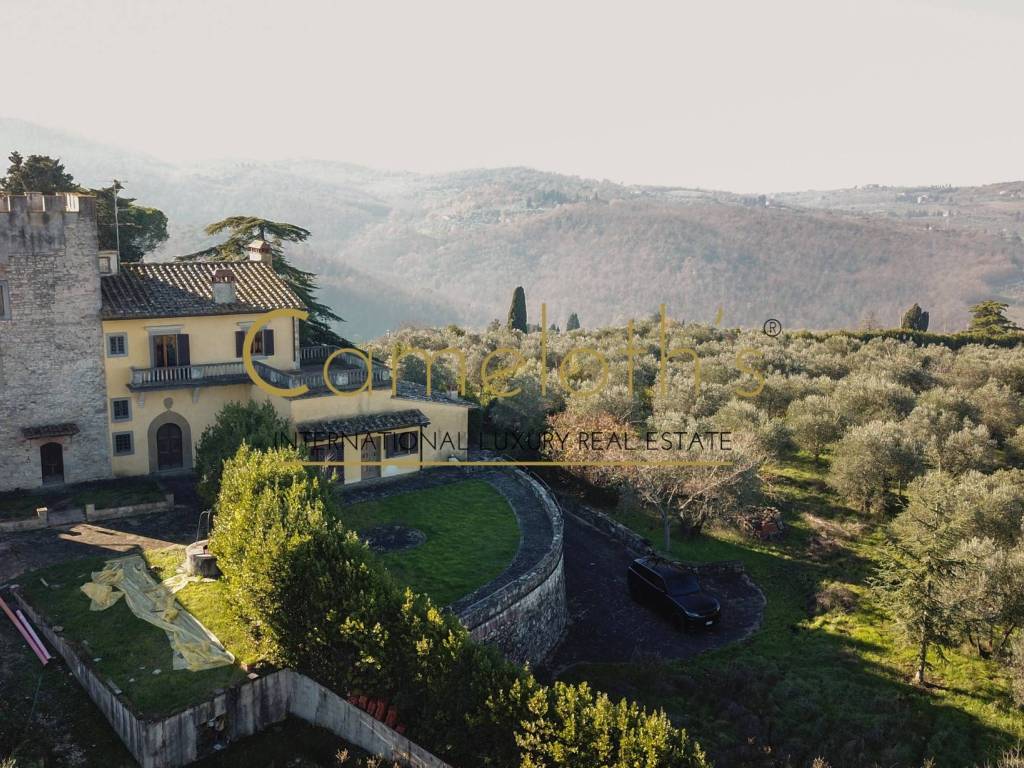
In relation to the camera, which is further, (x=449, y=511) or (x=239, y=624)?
(x=449, y=511)

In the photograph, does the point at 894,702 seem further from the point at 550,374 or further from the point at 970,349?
the point at 970,349

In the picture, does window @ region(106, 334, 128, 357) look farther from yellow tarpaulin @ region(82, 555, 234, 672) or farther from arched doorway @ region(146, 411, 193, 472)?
yellow tarpaulin @ region(82, 555, 234, 672)

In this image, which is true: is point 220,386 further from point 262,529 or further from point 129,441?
point 262,529

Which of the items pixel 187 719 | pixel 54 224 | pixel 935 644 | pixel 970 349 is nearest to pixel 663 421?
pixel 935 644

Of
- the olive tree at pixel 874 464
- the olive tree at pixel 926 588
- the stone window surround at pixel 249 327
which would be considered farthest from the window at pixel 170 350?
the olive tree at pixel 874 464

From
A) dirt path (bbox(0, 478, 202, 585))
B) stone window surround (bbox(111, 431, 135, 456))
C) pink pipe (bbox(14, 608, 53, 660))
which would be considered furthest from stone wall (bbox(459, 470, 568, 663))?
stone window surround (bbox(111, 431, 135, 456))
